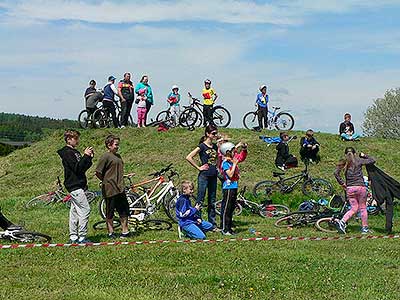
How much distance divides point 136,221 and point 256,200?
5.20 m

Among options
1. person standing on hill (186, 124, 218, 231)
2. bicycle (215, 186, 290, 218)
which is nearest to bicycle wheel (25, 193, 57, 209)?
bicycle (215, 186, 290, 218)

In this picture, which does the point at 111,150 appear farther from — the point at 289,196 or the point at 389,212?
the point at 289,196

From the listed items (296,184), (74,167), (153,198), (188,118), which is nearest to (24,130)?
(188,118)

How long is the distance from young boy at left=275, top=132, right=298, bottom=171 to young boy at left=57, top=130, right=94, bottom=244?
10985 mm

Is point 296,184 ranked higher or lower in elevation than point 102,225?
higher

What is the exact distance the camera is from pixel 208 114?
76.4 ft

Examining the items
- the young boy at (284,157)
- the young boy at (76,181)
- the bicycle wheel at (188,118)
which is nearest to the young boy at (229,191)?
the young boy at (76,181)

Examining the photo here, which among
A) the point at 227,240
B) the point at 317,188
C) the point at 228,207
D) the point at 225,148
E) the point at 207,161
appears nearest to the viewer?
the point at 227,240

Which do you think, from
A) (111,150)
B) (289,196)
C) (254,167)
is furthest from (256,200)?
(111,150)

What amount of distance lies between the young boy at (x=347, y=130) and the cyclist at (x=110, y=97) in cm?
856

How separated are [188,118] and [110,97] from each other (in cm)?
306

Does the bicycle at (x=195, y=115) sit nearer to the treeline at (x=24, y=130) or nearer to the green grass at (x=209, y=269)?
the green grass at (x=209, y=269)

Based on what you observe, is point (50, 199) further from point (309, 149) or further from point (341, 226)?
point (309, 149)

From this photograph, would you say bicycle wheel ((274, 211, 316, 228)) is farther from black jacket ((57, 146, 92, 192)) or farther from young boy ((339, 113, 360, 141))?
young boy ((339, 113, 360, 141))
